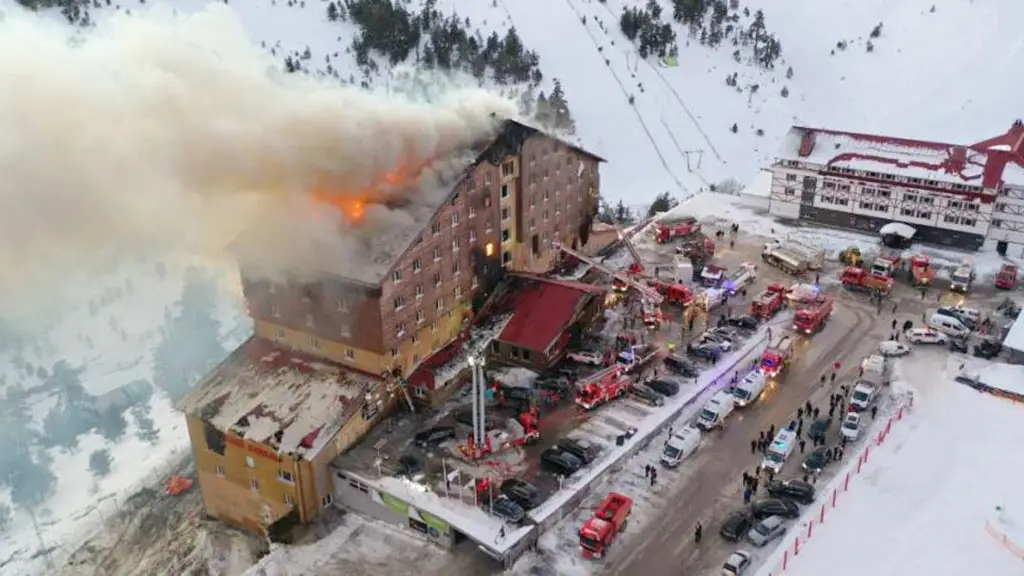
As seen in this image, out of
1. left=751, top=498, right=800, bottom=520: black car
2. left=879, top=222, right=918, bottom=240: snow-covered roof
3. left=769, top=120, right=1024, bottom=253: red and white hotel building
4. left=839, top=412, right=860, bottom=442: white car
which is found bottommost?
left=751, top=498, right=800, bottom=520: black car

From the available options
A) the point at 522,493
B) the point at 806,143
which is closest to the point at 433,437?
the point at 522,493

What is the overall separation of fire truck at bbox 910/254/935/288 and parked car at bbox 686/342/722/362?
17781 millimetres

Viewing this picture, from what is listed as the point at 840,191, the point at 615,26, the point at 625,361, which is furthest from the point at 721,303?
the point at 615,26

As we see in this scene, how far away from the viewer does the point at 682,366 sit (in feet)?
150

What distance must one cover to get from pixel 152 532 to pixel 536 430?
21.7m

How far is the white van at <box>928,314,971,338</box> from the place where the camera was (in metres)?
49.4

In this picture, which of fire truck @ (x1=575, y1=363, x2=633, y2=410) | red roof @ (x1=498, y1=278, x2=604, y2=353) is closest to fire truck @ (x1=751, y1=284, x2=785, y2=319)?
red roof @ (x1=498, y1=278, x2=604, y2=353)

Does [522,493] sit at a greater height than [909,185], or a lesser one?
lesser

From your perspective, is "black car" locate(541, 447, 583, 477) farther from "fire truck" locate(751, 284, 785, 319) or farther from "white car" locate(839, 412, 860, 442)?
"fire truck" locate(751, 284, 785, 319)

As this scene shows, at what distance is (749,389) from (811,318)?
9.22 m

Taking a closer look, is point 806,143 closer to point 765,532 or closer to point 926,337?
point 926,337

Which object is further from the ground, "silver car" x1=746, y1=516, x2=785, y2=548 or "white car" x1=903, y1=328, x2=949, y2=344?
"white car" x1=903, y1=328, x2=949, y2=344

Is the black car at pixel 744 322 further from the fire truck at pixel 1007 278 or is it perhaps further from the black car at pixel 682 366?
the fire truck at pixel 1007 278

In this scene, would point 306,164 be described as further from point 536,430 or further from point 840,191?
point 840,191
